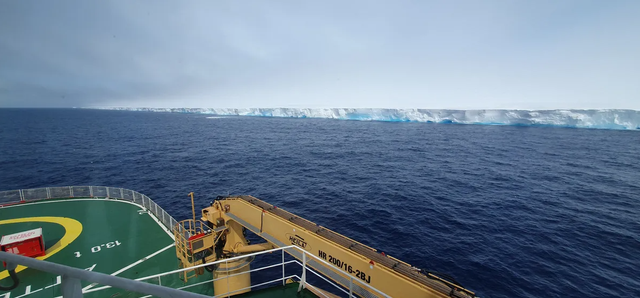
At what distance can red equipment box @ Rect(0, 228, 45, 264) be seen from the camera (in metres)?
14.2

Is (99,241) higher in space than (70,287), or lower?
lower

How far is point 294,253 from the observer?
39.8 ft

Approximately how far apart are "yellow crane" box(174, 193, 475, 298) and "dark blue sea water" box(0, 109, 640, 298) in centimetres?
1259

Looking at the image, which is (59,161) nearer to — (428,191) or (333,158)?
(333,158)

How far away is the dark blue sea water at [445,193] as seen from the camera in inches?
807

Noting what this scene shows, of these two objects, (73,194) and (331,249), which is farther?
(73,194)

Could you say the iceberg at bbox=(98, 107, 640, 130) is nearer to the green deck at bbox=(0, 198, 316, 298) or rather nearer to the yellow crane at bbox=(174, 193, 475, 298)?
the yellow crane at bbox=(174, 193, 475, 298)

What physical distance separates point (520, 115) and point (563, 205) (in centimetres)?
12924

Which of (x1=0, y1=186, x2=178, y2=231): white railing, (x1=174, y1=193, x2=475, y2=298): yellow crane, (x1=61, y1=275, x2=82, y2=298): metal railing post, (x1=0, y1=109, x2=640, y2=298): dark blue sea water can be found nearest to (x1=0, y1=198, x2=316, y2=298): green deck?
(x1=0, y1=186, x2=178, y2=231): white railing

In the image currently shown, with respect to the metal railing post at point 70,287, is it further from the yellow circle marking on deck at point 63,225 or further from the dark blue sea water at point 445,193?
the dark blue sea water at point 445,193

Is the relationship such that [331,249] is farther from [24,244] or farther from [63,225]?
[63,225]

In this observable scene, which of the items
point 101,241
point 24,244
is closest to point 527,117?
point 101,241

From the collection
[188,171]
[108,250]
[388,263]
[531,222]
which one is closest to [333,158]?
[188,171]

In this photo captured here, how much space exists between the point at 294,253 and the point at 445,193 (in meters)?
28.6
